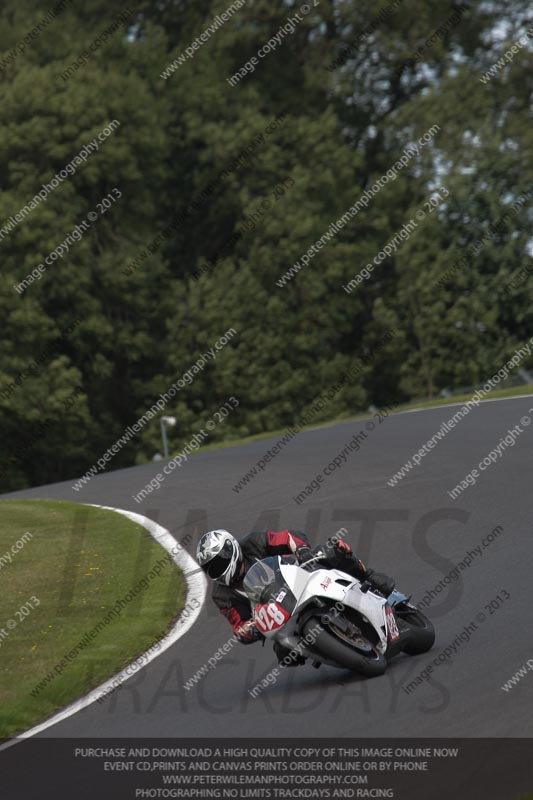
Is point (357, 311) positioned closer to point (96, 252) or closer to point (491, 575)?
point (96, 252)

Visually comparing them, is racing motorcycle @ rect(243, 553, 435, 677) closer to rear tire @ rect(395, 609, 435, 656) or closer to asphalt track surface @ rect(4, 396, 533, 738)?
rear tire @ rect(395, 609, 435, 656)

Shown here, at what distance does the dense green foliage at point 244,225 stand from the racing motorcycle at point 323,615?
30232 millimetres

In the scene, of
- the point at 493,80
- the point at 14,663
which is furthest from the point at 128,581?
the point at 493,80

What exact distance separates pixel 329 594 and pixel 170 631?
342cm

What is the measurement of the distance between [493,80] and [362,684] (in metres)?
39.2

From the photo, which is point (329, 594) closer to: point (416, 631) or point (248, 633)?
point (248, 633)

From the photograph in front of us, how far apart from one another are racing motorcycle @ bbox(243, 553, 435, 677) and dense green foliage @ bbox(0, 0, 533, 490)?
3023cm

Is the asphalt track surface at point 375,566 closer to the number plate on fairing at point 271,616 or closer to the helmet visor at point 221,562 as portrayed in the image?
the number plate on fairing at point 271,616

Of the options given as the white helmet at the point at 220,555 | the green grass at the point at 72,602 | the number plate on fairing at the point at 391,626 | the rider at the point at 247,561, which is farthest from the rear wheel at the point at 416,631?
the green grass at the point at 72,602

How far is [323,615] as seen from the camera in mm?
8875

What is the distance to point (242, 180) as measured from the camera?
45.4m

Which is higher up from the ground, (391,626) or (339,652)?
(391,626)
